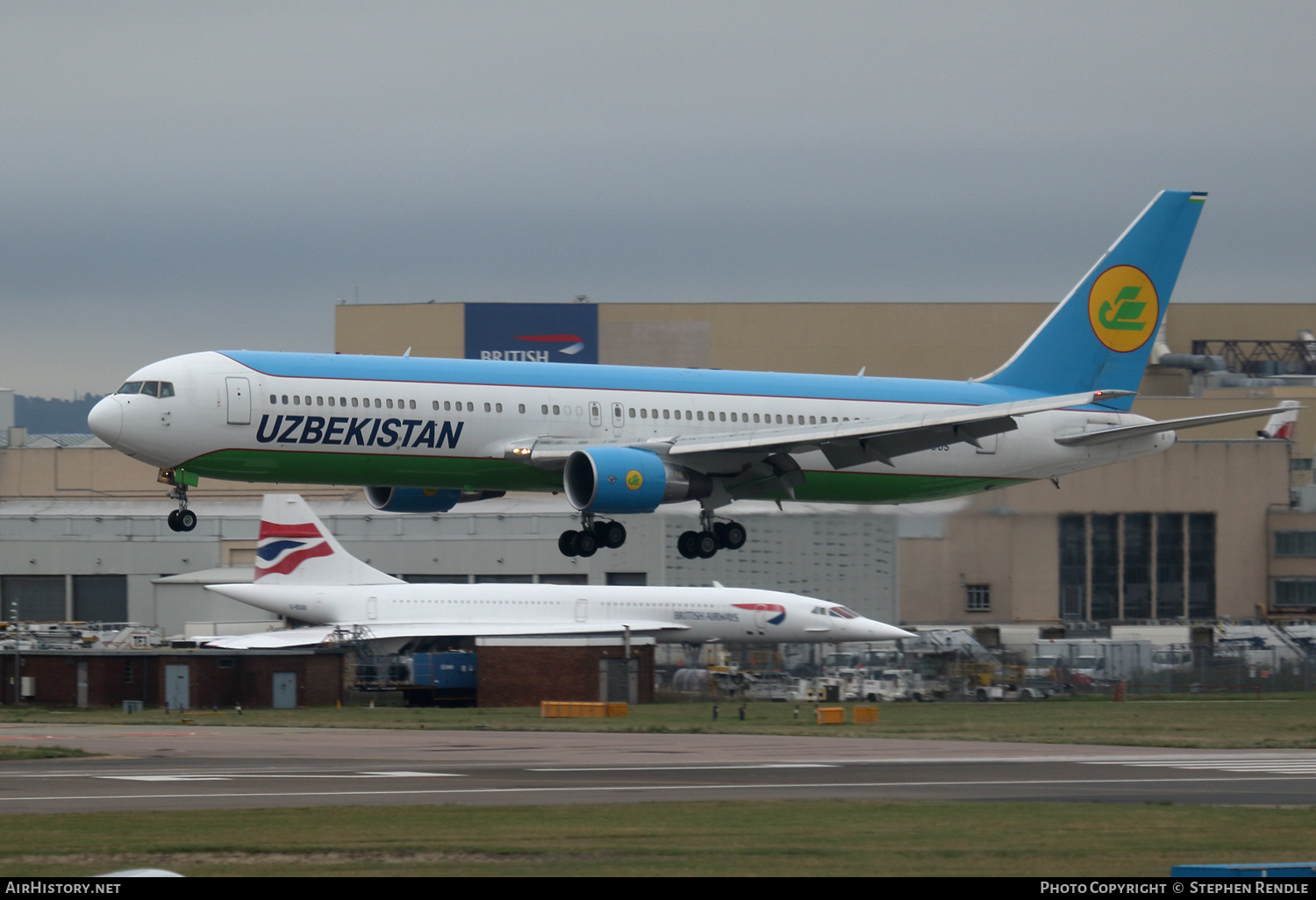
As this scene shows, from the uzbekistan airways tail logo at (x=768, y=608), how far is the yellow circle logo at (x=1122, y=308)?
26590 millimetres

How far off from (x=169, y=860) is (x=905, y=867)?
10011mm

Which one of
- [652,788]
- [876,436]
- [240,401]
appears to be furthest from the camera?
[876,436]

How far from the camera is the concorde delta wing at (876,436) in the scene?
4078cm

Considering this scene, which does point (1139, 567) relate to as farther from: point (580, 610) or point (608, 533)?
point (608, 533)

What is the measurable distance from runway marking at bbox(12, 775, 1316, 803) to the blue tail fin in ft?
52.9

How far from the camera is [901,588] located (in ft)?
259

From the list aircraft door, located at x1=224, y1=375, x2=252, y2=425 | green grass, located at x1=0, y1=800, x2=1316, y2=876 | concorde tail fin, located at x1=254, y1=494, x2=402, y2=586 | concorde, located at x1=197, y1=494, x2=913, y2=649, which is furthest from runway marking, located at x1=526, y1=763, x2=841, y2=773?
concorde tail fin, located at x1=254, y1=494, x2=402, y2=586

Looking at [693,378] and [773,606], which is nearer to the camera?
[693,378]

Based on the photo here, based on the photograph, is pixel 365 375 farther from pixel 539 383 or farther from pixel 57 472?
pixel 57 472

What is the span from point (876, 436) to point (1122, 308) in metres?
12.9

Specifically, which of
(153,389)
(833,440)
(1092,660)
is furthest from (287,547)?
(833,440)

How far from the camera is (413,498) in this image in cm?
4331
